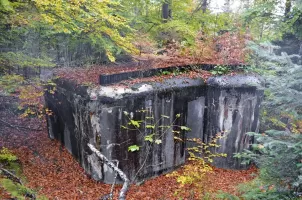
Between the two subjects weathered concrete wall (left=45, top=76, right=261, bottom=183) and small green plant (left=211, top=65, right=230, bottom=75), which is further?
small green plant (left=211, top=65, right=230, bottom=75)

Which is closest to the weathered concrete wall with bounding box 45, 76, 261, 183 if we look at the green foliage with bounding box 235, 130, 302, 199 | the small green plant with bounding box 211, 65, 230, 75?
the small green plant with bounding box 211, 65, 230, 75

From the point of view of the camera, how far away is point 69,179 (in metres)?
8.04

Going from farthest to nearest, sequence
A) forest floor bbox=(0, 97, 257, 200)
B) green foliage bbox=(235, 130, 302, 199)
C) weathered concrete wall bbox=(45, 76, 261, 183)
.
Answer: forest floor bbox=(0, 97, 257, 200) < weathered concrete wall bbox=(45, 76, 261, 183) < green foliage bbox=(235, 130, 302, 199)

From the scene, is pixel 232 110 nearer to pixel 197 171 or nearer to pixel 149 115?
pixel 197 171

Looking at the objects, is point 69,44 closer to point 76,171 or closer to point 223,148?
point 76,171

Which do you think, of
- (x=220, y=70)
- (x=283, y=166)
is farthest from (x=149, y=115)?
(x=283, y=166)

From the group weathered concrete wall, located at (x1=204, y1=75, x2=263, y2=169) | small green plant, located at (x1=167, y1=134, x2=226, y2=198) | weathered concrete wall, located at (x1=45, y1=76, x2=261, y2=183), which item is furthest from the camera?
weathered concrete wall, located at (x1=204, y1=75, x2=263, y2=169)

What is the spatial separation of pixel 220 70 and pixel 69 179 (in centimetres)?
657

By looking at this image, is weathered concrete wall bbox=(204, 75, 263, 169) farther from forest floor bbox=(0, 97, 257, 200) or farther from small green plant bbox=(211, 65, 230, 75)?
forest floor bbox=(0, 97, 257, 200)

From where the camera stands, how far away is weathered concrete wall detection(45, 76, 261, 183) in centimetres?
720

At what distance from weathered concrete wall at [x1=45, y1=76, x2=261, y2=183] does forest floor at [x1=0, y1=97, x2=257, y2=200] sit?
34cm

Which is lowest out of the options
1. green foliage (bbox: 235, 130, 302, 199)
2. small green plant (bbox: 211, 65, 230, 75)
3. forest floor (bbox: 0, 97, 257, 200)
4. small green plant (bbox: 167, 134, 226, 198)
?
forest floor (bbox: 0, 97, 257, 200)

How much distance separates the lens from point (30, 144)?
33.3 ft

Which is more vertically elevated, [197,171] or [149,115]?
[149,115]
